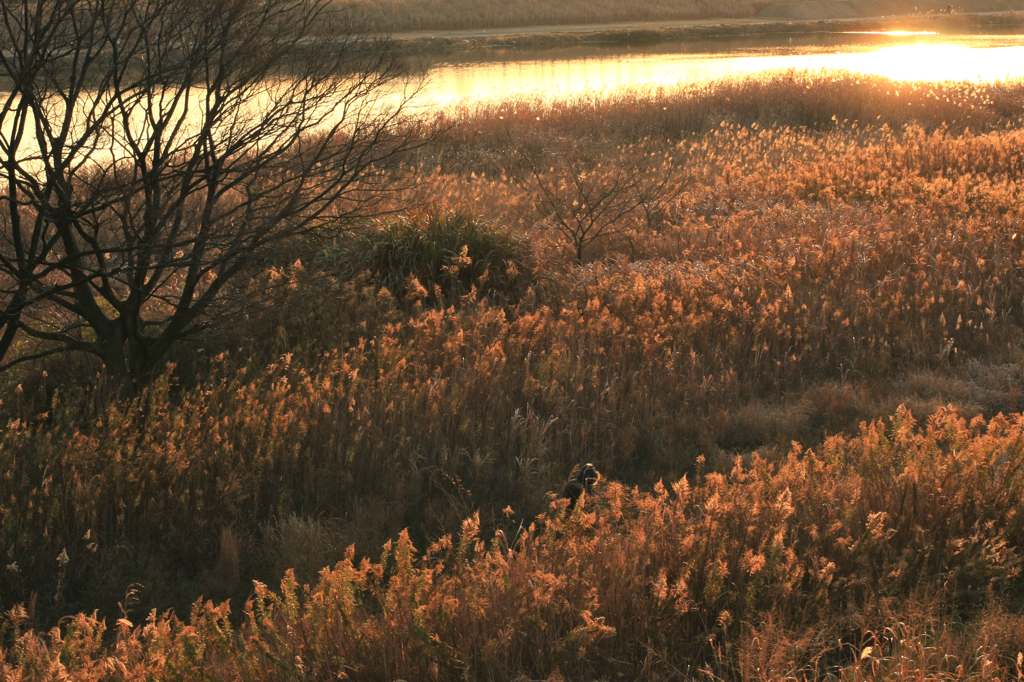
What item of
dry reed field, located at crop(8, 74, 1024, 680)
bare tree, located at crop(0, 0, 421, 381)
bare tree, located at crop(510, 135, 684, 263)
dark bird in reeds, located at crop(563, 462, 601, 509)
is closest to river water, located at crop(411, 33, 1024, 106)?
bare tree, located at crop(510, 135, 684, 263)

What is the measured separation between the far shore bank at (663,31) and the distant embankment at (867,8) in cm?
586

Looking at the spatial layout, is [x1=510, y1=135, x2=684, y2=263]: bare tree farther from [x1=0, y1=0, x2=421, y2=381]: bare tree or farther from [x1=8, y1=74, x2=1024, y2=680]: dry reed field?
[x1=0, y1=0, x2=421, y2=381]: bare tree

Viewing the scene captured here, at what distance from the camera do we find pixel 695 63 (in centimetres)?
3566

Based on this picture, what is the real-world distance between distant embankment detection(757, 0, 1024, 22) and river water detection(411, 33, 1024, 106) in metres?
36.9

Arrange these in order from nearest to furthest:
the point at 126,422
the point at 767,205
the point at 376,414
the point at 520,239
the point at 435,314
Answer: the point at 126,422 → the point at 376,414 → the point at 435,314 → the point at 520,239 → the point at 767,205

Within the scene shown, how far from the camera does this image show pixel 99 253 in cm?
482

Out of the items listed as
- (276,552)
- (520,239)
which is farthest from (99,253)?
(520,239)

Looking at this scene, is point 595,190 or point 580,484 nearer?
point 580,484

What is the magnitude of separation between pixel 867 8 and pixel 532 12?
48230 mm

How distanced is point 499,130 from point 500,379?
12.0 m

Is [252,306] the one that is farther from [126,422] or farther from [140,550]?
[140,550]

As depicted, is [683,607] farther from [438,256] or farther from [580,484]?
[438,256]

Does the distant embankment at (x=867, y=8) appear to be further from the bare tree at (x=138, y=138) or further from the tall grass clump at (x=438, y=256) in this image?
the bare tree at (x=138, y=138)

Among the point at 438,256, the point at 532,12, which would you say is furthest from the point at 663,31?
the point at 438,256
